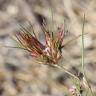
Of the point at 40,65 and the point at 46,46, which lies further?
the point at 40,65

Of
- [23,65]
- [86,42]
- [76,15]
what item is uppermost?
[76,15]

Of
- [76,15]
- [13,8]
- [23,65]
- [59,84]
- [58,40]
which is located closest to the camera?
[58,40]

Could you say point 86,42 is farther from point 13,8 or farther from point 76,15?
point 13,8

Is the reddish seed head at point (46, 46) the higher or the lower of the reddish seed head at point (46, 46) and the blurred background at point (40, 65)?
the lower

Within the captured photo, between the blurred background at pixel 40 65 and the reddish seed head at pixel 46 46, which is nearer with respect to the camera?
the reddish seed head at pixel 46 46

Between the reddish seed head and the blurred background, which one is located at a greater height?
the blurred background

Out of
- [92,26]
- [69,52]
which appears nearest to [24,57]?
[69,52]

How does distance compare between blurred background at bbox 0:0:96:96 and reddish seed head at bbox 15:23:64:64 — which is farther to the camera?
blurred background at bbox 0:0:96:96

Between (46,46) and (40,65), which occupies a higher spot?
(40,65)
